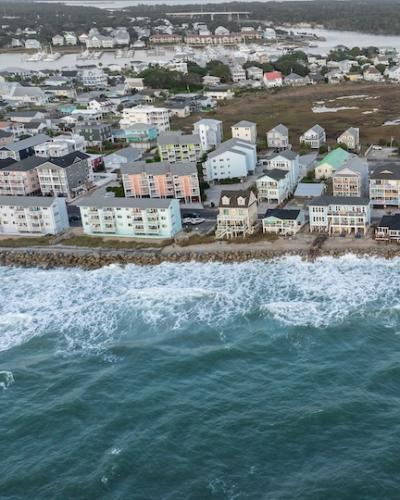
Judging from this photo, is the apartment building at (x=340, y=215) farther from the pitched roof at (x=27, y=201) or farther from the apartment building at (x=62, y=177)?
the apartment building at (x=62, y=177)

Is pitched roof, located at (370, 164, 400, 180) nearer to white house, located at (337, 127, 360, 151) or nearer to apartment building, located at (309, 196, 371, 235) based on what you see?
apartment building, located at (309, 196, 371, 235)

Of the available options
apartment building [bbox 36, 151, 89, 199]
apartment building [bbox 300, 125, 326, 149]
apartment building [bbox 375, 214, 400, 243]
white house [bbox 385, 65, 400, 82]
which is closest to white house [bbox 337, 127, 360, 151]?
apartment building [bbox 300, 125, 326, 149]

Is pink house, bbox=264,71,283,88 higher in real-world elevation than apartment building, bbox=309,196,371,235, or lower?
higher

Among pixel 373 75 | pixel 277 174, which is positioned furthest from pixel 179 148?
pixel 373 75

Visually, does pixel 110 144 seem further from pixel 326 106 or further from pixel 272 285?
pixel 272 285

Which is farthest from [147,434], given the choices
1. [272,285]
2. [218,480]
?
[272,285]

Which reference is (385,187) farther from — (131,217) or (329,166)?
(131,217)

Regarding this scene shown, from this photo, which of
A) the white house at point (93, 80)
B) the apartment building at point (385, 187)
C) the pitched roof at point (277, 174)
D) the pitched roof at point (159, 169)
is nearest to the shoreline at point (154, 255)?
the apartment building at point (385, 187)
